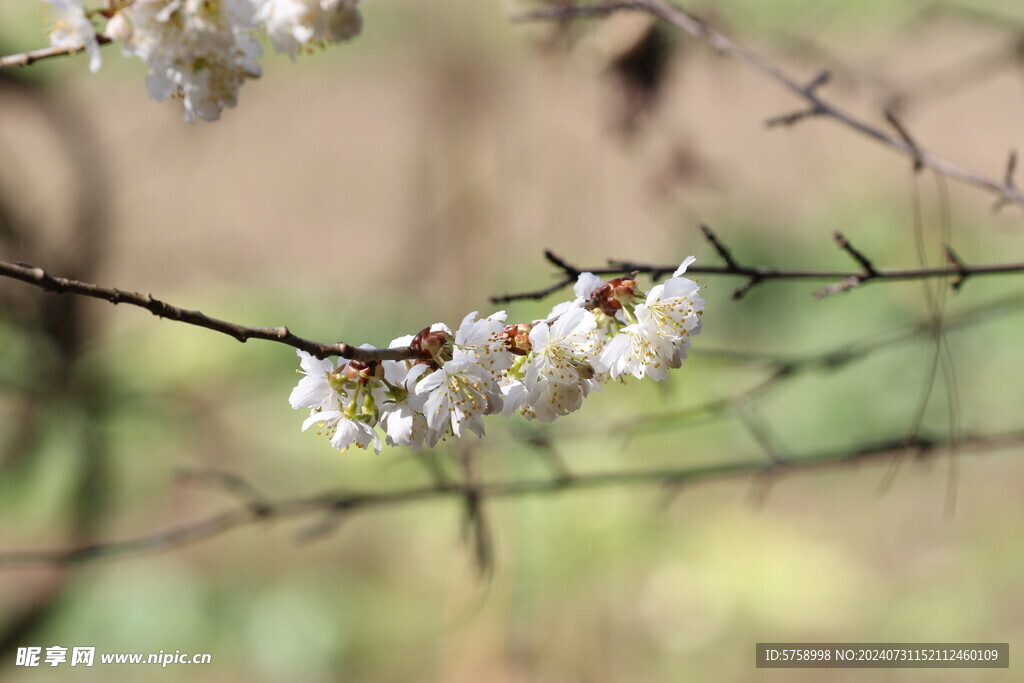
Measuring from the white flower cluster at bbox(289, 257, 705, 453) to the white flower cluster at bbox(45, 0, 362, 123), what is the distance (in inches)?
6.9

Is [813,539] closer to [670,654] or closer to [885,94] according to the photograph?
[670,654]

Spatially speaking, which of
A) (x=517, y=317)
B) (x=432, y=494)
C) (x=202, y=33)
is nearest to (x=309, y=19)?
(x=202, y=33)

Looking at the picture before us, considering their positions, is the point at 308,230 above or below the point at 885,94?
below

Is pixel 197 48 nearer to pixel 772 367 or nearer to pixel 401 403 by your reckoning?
pixel 401 403

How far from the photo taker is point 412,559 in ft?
4.57

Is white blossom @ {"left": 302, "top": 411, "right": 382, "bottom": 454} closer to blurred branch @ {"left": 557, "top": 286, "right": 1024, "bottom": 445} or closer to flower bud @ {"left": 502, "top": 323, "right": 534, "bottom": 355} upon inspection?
flower bud @ {"left": 502, "top": 323, "right": 534, "bottom": 355}

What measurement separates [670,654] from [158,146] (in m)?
1.33

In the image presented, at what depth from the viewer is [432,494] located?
1.40 meters

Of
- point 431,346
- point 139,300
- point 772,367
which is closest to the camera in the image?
point 139,300

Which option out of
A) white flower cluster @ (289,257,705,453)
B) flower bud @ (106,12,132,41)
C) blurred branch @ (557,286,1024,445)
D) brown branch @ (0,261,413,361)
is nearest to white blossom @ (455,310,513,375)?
white flower cluster @ (289,257,705,453)

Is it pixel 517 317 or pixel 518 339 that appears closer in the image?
pixel 518 339

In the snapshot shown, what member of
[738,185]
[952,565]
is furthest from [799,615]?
[738,185]

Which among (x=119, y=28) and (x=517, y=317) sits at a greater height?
(x=517, y=317)

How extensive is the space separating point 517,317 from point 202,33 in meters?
0.98
